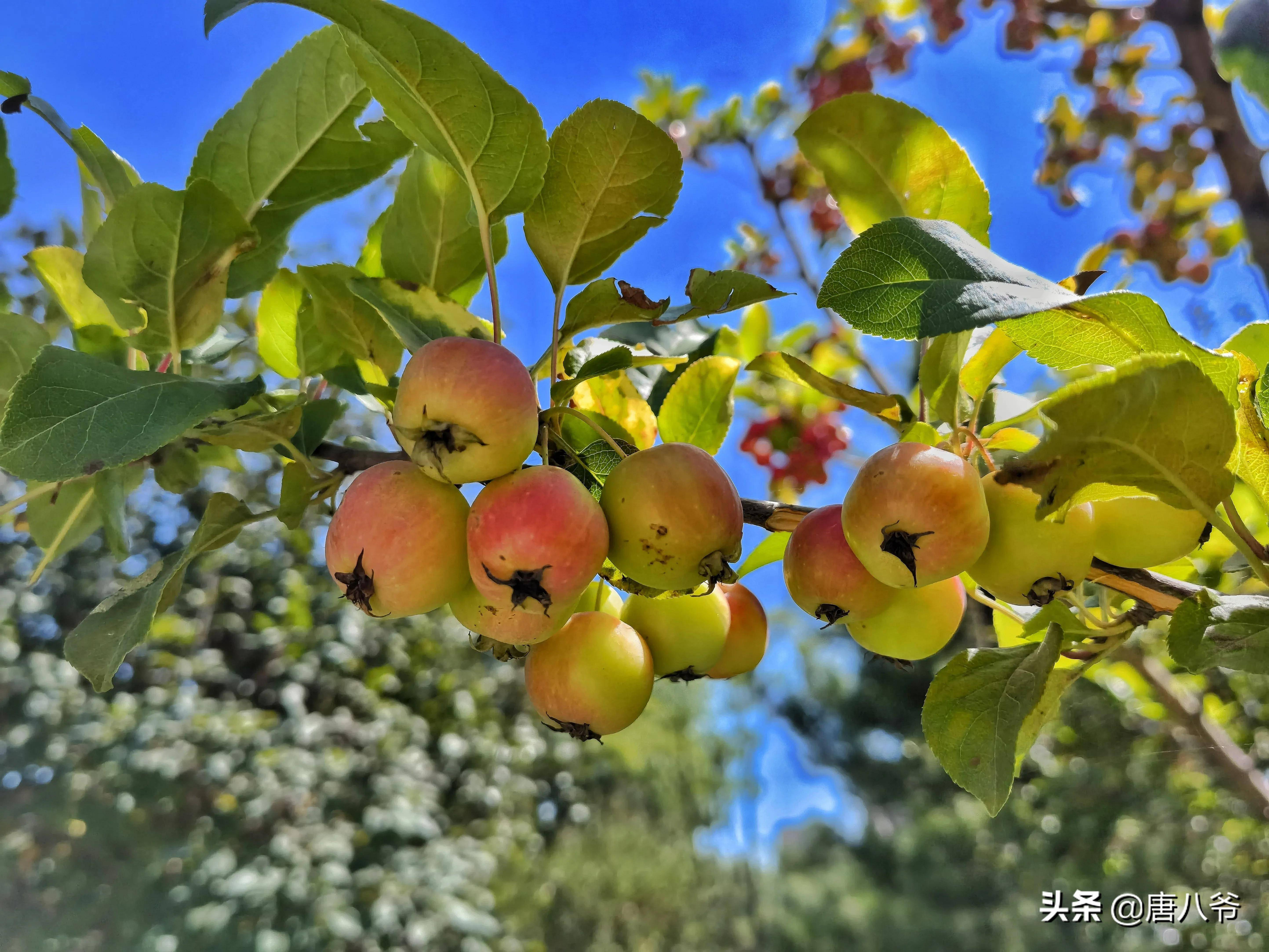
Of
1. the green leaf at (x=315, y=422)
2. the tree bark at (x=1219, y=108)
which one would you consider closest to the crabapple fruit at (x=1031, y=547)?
the green leaf at (x=315, y=422)

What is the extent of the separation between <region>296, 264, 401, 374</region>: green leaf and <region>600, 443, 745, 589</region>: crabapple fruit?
0.23m

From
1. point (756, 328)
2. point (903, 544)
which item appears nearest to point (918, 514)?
point (903, 544)

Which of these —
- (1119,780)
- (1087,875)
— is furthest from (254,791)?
(1087,875)

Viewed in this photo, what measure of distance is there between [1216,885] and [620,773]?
10.8 ft

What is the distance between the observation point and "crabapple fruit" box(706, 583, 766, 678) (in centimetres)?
58

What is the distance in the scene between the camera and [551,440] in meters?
0.51

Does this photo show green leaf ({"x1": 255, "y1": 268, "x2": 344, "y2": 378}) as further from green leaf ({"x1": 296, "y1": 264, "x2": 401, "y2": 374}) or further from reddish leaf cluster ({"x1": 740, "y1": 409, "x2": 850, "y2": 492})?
reddish leaf cluster ({"x1": 740, "y1": 409, "x2": 850, "y2": 492})

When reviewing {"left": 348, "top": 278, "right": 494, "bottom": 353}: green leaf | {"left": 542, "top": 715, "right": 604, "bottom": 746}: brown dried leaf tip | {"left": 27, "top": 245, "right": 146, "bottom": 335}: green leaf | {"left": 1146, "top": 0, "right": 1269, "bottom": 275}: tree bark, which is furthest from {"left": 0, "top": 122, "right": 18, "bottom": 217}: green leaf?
{"left": 1146, "top": 0, "right": 1269, "bottom": 275}: tree bark

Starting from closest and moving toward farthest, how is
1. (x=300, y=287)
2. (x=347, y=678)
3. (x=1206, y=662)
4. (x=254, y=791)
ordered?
1. (x=1206, y=662)
2. (x=300, y=287)
3. (x=254, y=791)
4. (x=347, y=678)

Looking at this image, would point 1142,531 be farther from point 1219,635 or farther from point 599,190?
point 599,190

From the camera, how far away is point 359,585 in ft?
1.42

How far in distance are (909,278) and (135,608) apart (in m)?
0.49

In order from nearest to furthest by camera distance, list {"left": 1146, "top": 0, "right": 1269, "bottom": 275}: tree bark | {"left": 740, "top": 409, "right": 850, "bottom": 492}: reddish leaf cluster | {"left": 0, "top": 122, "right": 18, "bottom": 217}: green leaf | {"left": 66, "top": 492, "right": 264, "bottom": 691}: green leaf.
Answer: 1. {"left": 66, "top": 492, "right": 264, "bottom": 691}: green leaf
2. {"left": 0, "top": 122, "right": 18, "bottom": 217}: green leaf
3. {"left": 1146, "top": 0, "right": 1269, "bottom": 275}: tree bark
4. {"left": 740, "top": 409, "right": 850, "bottom": 492}: reddish leaf cluster

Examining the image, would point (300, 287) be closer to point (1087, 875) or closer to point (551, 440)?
point (551, 440)
